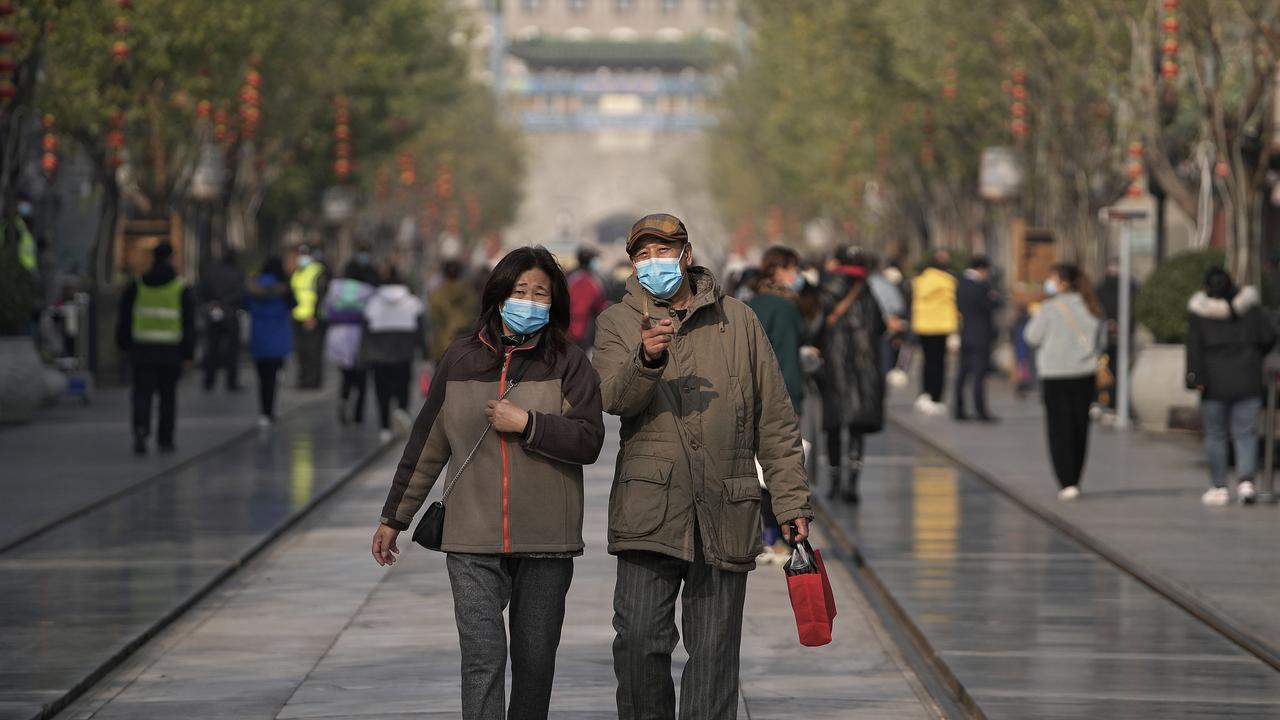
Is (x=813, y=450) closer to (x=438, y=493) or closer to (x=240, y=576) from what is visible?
(x=438, y=493)

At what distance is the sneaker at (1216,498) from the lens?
15.9 meters

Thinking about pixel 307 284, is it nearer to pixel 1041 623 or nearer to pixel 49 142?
pixel 49 142

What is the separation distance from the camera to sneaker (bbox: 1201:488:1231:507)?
15852 mm

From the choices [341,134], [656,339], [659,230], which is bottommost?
[656,339]

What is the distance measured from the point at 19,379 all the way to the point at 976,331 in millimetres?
9419

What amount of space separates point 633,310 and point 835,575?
598 centimetres

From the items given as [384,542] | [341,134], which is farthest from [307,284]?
[384,542]

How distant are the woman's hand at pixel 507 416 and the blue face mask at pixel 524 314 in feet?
0.76

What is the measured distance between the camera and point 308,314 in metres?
27.3

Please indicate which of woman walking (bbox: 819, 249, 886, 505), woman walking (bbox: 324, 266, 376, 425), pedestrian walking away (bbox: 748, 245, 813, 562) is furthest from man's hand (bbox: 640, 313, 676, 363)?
woman walking (bbox: 324, 266, 376, 425)

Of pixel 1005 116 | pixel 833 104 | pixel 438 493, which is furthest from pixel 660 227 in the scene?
pixel 833 104

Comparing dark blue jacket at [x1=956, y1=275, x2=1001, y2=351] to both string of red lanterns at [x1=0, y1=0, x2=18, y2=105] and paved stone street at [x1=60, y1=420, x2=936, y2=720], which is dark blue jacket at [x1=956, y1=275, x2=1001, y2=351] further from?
paved stone street at [x1=60, y1=420, x2=936, y2=720]

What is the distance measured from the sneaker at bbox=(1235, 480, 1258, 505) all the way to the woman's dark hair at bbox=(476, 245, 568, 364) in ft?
32.3

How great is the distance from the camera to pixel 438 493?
17.2 metres
